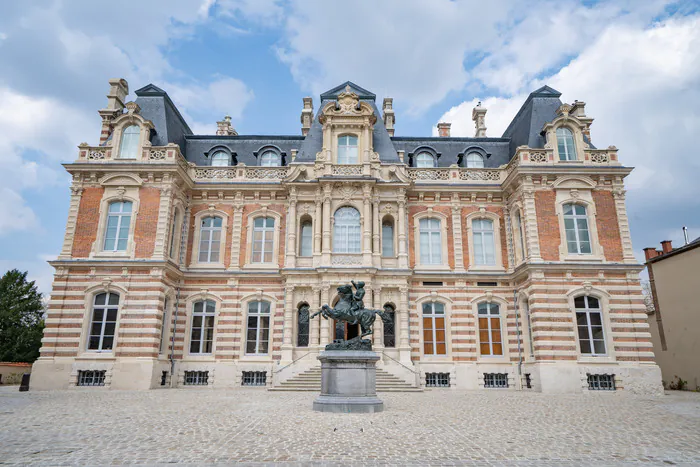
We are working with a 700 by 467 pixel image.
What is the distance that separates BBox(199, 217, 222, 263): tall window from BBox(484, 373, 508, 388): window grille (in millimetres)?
15325

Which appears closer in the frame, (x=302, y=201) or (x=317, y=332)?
(x=317, y=332)

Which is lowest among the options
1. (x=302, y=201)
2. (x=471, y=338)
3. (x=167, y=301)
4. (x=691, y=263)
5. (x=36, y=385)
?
(x=36, y=385)

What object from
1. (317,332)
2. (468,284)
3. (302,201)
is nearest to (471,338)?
(468,284)

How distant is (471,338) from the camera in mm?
23641

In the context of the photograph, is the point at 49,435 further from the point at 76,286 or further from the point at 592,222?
the point at 592,222

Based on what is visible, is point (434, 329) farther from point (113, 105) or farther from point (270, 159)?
point (113, 105)

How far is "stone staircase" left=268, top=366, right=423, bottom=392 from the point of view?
2036 cm

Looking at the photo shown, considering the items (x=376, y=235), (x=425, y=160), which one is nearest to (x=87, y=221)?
(x=376, y=235)

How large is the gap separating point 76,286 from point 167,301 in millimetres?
4154

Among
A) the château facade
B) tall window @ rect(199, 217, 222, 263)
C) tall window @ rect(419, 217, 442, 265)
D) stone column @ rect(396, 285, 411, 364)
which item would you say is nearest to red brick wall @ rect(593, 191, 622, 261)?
the château facade

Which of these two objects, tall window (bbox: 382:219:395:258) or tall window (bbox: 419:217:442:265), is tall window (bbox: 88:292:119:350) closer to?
tall window (bbox: 382:219:395:258)

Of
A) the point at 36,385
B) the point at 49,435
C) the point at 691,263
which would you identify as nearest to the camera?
the point at 49,435

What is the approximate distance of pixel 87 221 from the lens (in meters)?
22.9

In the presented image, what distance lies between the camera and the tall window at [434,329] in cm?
2369
